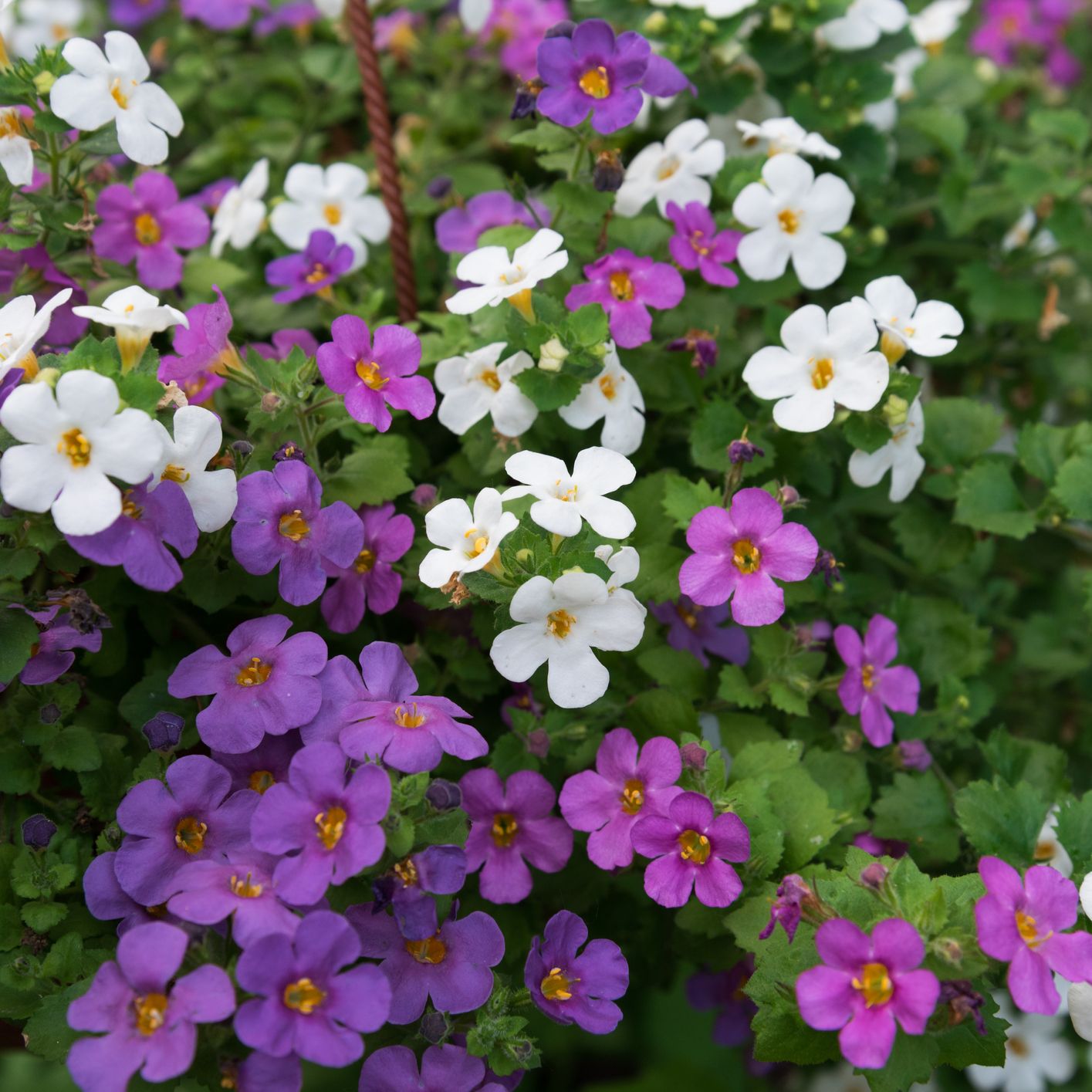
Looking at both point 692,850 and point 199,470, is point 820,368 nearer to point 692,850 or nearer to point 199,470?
point 692,850

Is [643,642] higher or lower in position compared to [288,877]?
lower

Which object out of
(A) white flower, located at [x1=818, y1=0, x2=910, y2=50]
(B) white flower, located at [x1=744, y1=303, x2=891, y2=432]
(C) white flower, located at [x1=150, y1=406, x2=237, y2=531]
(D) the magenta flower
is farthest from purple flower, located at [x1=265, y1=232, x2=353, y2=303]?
(D) the magenta flower

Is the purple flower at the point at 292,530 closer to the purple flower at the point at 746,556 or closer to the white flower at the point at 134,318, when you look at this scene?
the white flower at the point at 134,318

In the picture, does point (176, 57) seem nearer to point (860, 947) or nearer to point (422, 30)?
point (422, 30)

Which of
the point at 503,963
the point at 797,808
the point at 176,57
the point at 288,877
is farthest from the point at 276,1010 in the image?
the point at 176,57

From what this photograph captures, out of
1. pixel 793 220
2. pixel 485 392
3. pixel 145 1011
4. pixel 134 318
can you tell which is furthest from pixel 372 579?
pixel 793 220

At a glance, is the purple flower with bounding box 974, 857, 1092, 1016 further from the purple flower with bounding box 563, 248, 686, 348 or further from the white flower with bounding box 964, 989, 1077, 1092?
the white flower with bounding box 964, 989, 1077, 1092
